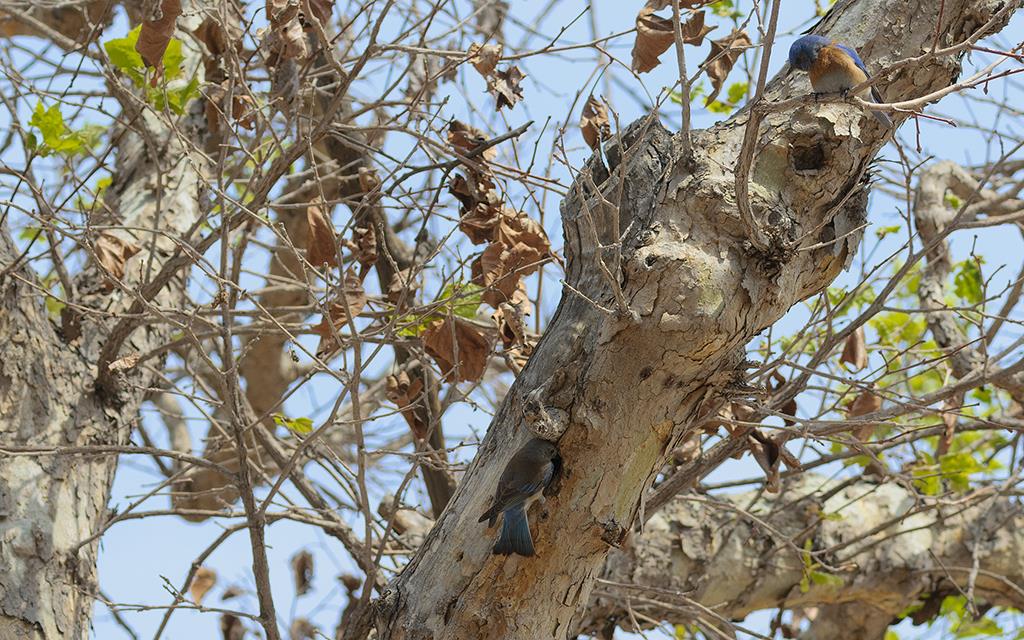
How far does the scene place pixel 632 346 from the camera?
220cm

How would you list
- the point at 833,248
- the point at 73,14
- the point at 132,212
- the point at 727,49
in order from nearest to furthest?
the point at 833,248 → the point at 727,49 → the point at 132,212 → the point at 73,14

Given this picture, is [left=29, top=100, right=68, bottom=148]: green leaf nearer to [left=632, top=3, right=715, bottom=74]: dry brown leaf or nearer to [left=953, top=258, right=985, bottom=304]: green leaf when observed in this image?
[left=632, top=3, right=715, bottom=74]: dry brown leaf

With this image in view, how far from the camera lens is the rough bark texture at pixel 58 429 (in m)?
2.88

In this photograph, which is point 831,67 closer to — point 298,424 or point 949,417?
point 949,417

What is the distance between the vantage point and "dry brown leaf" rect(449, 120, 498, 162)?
121 inches

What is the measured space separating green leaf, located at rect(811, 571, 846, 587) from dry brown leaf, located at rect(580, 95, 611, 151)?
1891 mm

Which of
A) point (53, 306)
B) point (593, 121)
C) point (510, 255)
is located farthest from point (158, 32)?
point (53, 306)

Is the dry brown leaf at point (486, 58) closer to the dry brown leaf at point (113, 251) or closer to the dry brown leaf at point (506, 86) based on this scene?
the dry brown leaf at point (506, 86)

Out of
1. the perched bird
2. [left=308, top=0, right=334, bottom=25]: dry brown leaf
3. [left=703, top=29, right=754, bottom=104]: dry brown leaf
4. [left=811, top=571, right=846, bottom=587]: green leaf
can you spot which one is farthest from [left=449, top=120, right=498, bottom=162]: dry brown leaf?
[left=811, top=571, right=846, bottom=587]: green leaf

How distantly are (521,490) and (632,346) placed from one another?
1.19 ft

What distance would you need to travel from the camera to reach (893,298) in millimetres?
4785

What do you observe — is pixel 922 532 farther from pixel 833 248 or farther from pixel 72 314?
pixel 72 314

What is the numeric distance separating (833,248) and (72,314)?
2272 millimetres

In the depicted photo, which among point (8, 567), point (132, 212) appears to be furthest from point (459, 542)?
point (132, 212)
